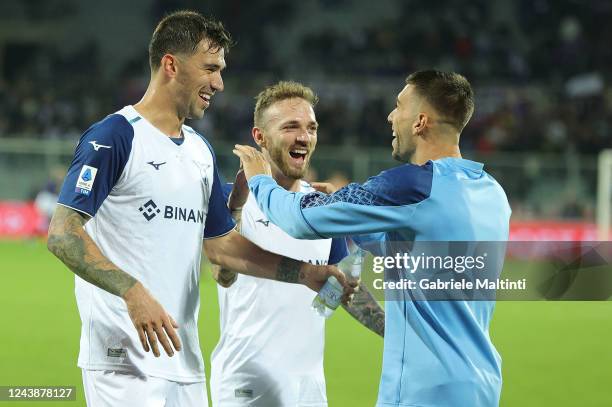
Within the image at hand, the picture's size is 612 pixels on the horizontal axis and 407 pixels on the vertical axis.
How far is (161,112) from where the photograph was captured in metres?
4.12

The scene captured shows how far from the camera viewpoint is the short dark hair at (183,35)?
4199 millimetres

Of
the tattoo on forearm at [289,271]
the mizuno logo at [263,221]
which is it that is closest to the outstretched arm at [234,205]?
the mizuno logo at [263,221]

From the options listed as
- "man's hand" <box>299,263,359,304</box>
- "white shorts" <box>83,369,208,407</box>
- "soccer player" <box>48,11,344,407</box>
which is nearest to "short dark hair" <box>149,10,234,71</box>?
"soccer player" <box>48,11,344,407</box>

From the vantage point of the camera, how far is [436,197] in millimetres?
3668

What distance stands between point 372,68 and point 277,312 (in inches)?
952

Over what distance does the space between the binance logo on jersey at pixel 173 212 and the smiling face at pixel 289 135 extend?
0.98 m

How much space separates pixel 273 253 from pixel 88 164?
123 cm

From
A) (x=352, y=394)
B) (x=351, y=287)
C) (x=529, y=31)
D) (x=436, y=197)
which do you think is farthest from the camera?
(x=529, y=31)

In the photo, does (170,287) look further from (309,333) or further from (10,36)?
(10,36)

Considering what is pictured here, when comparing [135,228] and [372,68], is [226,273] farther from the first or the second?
[372,68]

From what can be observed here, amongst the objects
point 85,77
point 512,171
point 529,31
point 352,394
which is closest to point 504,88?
point 529,31

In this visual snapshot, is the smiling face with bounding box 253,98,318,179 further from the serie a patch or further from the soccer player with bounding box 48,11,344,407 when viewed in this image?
the serie a patch

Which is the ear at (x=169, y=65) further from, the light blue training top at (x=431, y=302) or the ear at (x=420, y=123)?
the ear at (x=420, y=123)

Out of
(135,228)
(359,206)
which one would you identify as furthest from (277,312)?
(359,206)
